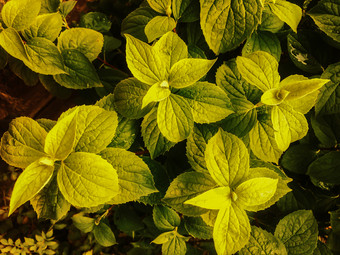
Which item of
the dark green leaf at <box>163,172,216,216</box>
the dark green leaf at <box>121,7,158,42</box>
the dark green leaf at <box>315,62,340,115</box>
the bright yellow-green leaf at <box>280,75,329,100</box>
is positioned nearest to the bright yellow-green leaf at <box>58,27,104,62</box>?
the dark green leaf at <box>121,7,158,42</box>

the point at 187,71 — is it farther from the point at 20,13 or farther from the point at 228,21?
the point at 20,13

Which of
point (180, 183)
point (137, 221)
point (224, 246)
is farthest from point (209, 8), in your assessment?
point (137, 221)

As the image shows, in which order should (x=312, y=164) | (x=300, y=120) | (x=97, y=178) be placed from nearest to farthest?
(x=97, y=178) → (x=300, y=120) → (x=312, y=164)

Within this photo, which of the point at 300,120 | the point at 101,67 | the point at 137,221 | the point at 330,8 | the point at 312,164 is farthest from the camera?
the point at 137,221

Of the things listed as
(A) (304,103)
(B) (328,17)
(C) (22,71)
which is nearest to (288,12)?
(B) (328,17)

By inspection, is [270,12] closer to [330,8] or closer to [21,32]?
[330,8]

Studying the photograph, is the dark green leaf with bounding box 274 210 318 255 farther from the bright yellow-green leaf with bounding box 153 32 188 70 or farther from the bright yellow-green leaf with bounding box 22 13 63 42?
the bright yellow-green leaf with bounding box 22 13 63 42

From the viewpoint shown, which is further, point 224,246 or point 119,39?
point 119,39

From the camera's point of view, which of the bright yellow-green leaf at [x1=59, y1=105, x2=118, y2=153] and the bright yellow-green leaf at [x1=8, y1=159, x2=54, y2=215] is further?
the bright yellow-green leaf at [x1=59, y1=105, x2=118, y2=153]
